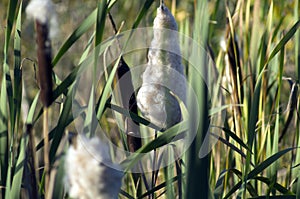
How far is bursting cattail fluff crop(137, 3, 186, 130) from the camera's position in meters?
1.08

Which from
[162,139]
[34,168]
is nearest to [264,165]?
[162,139]

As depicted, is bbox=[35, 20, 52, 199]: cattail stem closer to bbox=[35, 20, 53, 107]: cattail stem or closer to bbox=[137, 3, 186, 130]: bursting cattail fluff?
bbox=[35, 20, 53, 107]: cattail stem

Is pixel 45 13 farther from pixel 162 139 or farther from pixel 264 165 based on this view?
pixel 264 165

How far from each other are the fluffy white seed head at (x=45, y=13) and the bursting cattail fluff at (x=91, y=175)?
0.46ft

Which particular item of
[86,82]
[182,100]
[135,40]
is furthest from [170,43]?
[135,40]

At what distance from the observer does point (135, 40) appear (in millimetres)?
1743

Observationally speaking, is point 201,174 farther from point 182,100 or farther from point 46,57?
point 182,100

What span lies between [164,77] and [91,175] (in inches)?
19.6

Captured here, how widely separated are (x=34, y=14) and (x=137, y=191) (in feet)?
1.98

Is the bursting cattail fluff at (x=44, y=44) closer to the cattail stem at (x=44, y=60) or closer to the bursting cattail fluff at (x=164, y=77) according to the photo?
the cattail stem at (x=44, y=60)

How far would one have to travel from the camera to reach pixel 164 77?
3.58ft

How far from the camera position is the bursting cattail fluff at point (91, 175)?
612 mm

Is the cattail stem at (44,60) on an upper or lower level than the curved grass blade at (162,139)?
upper

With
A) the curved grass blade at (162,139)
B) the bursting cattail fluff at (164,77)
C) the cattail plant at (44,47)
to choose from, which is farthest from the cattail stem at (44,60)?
the bursting cattail fluff at (164,77)
